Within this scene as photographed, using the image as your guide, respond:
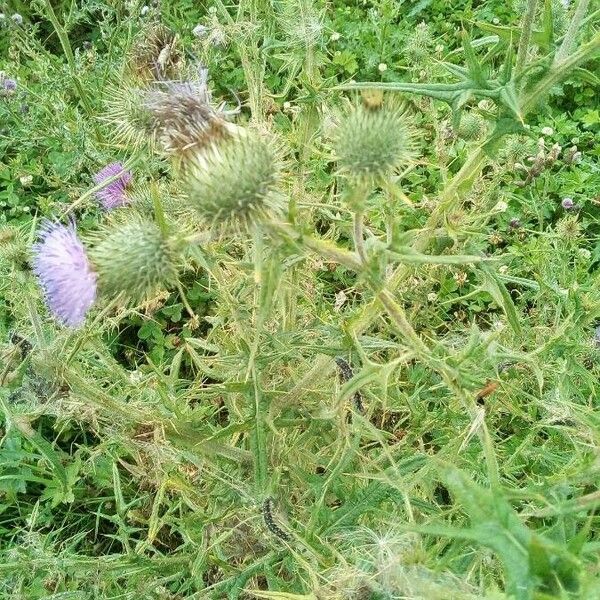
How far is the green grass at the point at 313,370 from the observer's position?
155cm

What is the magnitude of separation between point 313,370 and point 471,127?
92cm

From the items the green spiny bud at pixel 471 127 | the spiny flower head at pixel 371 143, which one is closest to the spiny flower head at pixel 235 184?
the spiny flower head at pixel 371 143

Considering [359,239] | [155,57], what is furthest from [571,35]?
[155,57]

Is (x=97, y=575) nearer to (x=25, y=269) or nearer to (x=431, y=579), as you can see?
(x=25, y=269)

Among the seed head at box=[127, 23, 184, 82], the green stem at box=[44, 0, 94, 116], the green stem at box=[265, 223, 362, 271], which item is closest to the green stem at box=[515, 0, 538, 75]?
the green stem at box=[265, 223, 362, 271]

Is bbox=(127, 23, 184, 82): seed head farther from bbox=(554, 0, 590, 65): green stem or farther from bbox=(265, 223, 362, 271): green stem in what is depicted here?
bbox=(554, 0, 590, 65): green stem

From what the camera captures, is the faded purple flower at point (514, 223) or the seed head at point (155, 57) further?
the faded purple flower at point (514, 223)

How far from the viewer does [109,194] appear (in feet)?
7.93

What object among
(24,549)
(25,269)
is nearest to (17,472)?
(24,549)

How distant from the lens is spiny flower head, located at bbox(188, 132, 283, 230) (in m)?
1.52

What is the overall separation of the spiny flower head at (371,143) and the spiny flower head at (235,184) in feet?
0.52

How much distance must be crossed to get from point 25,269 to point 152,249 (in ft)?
1.93

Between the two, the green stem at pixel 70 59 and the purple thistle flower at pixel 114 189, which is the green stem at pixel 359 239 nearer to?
the purple thistle flower at pixel 114 189

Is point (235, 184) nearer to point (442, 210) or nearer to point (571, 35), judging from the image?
point (442, 210)
